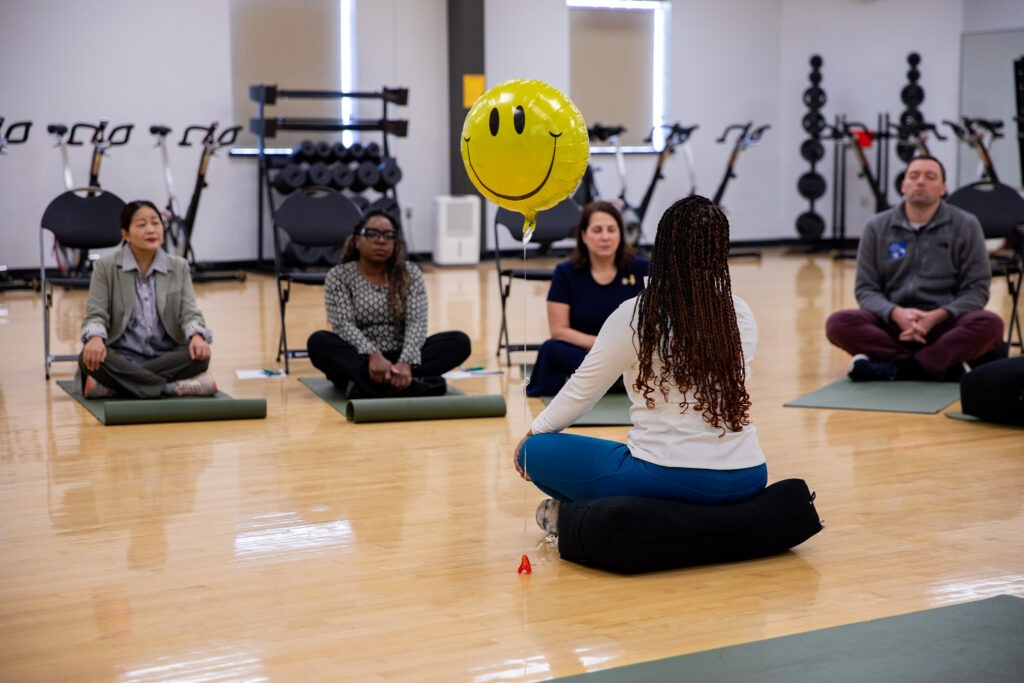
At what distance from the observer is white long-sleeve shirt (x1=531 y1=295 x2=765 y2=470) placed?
10.0 ft

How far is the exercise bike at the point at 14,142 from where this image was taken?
9.16 meters

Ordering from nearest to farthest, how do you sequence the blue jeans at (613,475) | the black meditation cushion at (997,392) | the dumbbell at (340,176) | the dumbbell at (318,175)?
1. the blue jeans at (613,475)
2. the black meditation cushion at (997,392)
3. the dumbbell at (318,175)
4. the dumbbell at (340,176)

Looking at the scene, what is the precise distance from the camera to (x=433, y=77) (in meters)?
11.8

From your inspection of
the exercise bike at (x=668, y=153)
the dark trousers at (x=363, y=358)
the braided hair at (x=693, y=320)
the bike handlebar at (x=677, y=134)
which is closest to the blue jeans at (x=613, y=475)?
the braided hair at (x=693, y=320)

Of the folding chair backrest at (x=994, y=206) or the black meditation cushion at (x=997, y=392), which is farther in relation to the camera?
the folding chair backrest at (x=994, y=206)

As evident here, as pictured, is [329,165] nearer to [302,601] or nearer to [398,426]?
[398,426]

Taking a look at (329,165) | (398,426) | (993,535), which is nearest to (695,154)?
(329,165)

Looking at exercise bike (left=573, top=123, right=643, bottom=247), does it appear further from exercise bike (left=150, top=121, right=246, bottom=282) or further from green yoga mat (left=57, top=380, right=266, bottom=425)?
Answer: green yoga mat (left=57, top=380, right=266, bottom=425)

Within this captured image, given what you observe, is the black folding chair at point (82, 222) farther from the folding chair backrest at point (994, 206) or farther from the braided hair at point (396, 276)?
the folding chair backrest at point (994, 206)

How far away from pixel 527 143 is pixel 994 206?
4366 mm

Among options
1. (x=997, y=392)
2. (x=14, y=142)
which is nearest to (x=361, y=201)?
(x=14, y=142)

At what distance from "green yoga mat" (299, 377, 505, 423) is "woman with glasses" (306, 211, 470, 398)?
0.18 m

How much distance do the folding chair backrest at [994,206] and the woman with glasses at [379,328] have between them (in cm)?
297

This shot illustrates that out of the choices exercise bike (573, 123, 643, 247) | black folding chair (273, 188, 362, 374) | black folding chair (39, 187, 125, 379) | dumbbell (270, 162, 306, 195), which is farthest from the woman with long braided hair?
Answer: dumbbell (270, 162, 306, 195)
